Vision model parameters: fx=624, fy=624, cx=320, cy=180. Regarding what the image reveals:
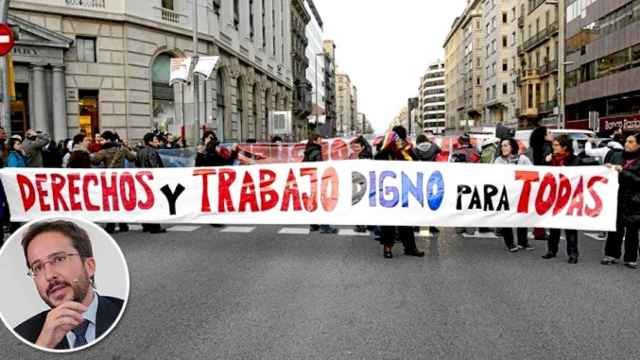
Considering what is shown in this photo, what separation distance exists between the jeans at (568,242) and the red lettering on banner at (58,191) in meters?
7.33

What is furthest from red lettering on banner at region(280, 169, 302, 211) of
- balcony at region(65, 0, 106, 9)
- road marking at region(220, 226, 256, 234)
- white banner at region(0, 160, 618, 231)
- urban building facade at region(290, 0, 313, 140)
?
urban building facade at region(290, 0, 313, 140)

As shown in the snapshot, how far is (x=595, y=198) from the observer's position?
28.0 ft

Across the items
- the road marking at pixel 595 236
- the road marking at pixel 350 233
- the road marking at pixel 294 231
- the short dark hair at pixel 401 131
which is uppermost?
the short dark hair at pixel 401 131

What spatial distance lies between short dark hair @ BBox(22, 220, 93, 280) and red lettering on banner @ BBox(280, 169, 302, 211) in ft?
19.3

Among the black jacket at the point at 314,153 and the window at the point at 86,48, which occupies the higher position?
the window at the point at 86,48

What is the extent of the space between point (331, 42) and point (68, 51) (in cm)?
14040

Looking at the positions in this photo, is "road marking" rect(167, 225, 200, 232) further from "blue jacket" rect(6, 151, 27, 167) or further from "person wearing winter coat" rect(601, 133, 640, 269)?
"person wearing winter coat" rect(601, 133, 640, 269)

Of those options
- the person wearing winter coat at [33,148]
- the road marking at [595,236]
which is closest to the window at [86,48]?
the person wearing winter coat at [33,148]

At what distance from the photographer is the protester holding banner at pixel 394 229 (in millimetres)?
8656

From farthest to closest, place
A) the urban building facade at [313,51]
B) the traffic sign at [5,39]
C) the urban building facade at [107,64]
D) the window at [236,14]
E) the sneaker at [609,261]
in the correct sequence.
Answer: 1. the urban building facade at [313,51]
2. the window at [236,14]
3. the urban building facade at [107,64]
4. the traffic sign at [5,39]
5. the sneaker at [609,261]

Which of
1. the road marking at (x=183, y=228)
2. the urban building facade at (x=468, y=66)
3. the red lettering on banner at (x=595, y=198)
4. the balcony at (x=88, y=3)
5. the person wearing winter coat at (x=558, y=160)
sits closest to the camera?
the red lettering on banner at (x=595, y=198)

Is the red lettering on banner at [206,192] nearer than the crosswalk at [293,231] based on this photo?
Yes

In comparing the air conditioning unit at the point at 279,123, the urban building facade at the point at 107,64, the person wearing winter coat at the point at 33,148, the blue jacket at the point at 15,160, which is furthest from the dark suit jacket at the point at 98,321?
the air conditioning unit at the point at 279,123

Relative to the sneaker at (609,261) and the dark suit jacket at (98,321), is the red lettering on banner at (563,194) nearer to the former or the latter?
the sneaker at (609,261)
